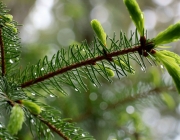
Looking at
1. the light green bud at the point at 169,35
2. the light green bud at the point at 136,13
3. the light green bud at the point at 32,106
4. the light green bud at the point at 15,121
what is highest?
the light green bud at the point at 136,13

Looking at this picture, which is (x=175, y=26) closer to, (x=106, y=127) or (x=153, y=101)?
(x=153, y=101)

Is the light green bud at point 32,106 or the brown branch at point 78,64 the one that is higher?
the brown branch at point 78,64

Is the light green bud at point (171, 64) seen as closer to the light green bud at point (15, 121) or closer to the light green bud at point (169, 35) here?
the light green bud at point (169, 35)

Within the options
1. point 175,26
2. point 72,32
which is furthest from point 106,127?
point 72,32

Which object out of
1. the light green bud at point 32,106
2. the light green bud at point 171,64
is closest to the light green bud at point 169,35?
the light green bud at point 171,64

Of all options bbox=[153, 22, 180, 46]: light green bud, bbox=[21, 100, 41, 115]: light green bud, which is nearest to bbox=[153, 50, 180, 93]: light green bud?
bbox=[153, 22, 180, 46]: light green bud
